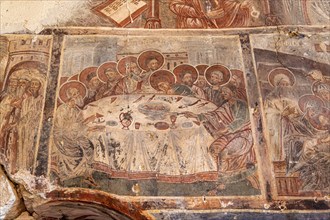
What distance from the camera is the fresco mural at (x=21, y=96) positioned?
5.42 meters

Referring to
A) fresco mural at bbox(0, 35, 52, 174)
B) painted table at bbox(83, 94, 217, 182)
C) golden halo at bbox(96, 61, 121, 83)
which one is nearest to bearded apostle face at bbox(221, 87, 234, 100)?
painted table at bbox(83, 94, 217, 182)

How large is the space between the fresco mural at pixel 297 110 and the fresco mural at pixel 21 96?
7.19 ft

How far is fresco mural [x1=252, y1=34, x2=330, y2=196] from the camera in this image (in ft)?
17.8

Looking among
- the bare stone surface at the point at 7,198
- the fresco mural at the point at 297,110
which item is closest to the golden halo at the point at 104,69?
the bare stone surface at the point at 7,198

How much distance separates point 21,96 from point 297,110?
271cm

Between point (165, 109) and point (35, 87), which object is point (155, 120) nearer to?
point (165, 109)

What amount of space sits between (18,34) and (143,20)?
132cm

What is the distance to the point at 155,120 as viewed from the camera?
5668mm

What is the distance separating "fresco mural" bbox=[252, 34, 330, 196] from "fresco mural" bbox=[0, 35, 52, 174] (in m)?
2.19

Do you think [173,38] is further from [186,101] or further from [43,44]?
[43,44]

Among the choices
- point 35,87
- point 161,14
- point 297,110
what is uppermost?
point 161,14

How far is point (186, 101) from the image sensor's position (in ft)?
19.0

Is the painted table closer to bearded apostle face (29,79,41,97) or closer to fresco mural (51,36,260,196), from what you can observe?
fresco mural (51,36,260,196)

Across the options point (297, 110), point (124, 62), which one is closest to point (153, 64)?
point (124, 62)
